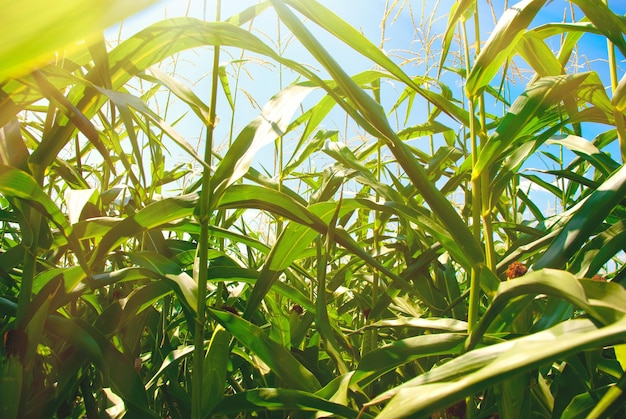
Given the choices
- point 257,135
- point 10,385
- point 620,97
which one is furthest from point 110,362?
point 620,97

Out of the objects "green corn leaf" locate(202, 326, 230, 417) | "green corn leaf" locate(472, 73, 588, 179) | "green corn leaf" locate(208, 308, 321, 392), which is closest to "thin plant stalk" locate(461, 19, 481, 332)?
"green corn leaf" locate(472, 73, 588, 179)

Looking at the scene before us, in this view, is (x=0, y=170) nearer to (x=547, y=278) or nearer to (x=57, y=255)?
(x=57, y=255)

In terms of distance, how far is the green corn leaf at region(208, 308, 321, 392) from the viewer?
0.65 meters

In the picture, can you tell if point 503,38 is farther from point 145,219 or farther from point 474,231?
point 145,219

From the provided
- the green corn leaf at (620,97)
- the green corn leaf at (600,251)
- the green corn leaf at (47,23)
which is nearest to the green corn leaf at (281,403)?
the green corn leaf at (600,251)

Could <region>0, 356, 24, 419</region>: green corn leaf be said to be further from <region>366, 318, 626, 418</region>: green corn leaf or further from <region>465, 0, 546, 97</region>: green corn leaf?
<region>465, 0, 546, 97</region>: green corn leaf

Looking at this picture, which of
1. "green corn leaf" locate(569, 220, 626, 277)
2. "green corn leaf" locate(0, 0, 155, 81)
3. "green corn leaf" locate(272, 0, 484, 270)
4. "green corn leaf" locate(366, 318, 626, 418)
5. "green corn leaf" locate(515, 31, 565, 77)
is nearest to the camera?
"green corn leaf" locate(0, 0, 155, 81)

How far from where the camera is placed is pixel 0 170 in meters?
0.55

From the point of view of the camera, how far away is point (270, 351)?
0.65m

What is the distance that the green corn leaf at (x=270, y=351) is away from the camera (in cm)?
65

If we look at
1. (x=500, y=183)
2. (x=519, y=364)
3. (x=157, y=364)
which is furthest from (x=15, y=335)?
(x=500, y=183)

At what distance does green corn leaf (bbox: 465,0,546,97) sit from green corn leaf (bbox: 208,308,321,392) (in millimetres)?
492

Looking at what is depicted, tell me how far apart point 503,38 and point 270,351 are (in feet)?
1.81

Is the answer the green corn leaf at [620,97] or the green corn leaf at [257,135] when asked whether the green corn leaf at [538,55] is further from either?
the green corn leaf at [257,135]
